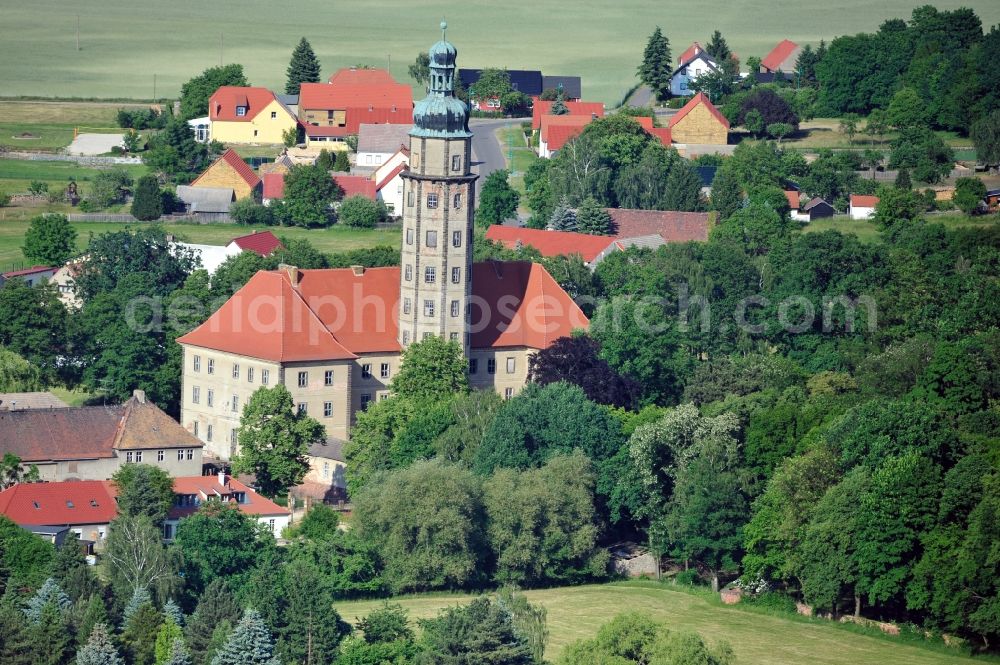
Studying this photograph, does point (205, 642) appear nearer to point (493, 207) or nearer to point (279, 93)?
point (493, 207)

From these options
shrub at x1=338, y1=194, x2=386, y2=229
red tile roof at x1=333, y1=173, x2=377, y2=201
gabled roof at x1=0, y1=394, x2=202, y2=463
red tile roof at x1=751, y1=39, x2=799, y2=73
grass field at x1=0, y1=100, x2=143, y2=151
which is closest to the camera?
gabled roof at x1=0, y1=394, x2=202, y2=463

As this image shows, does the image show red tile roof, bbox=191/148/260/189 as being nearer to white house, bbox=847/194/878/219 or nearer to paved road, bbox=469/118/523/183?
paved road, bbox=469/118/523/183

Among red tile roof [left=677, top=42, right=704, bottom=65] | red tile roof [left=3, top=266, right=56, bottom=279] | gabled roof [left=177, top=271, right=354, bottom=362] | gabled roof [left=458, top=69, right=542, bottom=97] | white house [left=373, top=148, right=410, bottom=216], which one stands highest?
red tile roof [left=677, top=42, right=704, bottom=65]

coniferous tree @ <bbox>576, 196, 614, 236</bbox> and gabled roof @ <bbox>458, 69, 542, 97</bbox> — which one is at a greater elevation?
gabled roof @ <bbox>458, 69, 542, 97</bbox>

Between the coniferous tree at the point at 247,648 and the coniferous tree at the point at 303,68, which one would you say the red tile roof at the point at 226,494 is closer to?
the coniferous tree at the point at 247,648

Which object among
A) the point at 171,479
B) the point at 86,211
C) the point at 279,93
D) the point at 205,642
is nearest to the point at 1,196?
the point at 86,211

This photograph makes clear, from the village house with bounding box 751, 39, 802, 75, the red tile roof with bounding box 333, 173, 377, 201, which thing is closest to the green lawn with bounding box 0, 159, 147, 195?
the red tile roof with bounding box 333, 173, 377, 201

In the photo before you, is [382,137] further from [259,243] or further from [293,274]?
[293,274]
